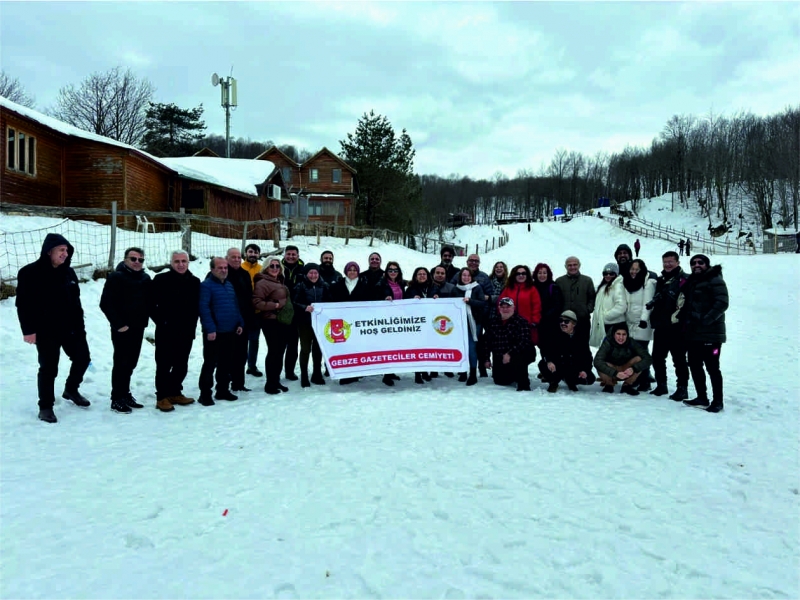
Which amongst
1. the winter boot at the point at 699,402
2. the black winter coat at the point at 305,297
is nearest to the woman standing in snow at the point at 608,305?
the winter boot at the point at 699,402

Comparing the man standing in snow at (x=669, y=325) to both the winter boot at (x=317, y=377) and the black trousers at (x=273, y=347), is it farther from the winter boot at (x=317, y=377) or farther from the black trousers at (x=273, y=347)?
the black trousers at (x=273, y=347)

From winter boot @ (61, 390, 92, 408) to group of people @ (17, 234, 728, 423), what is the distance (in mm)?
16

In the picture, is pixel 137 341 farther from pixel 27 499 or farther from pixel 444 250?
pixel 444 250

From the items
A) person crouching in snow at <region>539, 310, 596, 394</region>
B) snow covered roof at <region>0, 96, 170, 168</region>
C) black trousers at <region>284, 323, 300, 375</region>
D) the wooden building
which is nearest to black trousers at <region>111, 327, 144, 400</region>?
black trousers at <region>284, 323, 300, 375</region>

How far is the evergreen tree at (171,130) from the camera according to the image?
46688mm

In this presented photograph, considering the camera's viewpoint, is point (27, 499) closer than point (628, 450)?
Yes

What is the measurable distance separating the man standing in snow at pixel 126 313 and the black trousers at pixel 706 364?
658 cm

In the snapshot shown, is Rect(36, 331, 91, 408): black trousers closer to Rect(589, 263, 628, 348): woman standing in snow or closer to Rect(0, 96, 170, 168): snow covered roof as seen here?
Rect(589, 263, 628, 348): woman standing in snow

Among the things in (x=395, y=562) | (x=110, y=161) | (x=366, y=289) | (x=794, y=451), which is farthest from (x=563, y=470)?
(x=110, y=161)

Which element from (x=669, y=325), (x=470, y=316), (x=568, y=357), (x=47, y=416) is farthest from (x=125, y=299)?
(x=669, y=325)

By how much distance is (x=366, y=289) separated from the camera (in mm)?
7516

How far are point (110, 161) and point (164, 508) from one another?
62.4 feet

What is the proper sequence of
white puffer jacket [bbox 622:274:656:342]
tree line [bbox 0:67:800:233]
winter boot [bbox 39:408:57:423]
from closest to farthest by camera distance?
winter boot [bbox 39:408:57:423]
white puffer jacket [bbox 622:274:656:342]
tree line [bbox 0:67:800:233]

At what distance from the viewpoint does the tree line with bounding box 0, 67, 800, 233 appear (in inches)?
1666
